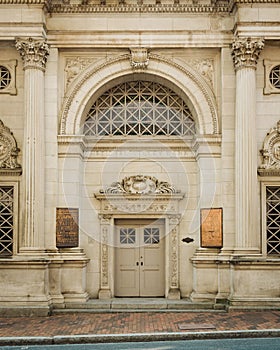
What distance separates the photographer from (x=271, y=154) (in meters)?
17.6

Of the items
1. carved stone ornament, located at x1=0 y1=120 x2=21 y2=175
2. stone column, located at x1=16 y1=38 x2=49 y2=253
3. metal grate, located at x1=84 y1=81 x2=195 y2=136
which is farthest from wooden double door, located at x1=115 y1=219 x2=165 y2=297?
carved stone ornament, located at x1=0 y1=120 x2=21 y2=175

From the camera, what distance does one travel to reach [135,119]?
61.3 ft

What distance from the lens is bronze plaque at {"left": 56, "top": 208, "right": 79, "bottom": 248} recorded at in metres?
17.4

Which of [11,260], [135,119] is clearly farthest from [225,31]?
[11,260]

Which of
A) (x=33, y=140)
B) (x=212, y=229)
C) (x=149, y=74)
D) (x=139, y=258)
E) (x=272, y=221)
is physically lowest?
(x=139, y=258)

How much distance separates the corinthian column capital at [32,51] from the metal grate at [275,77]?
6621mm

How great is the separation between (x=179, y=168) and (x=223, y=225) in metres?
2.29

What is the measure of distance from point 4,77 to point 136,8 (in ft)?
14.3

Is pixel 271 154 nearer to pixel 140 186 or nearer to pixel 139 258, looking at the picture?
pixel 140 186

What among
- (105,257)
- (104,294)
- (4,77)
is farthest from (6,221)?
(4,77)

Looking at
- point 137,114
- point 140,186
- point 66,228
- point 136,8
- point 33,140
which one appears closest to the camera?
point 33,140

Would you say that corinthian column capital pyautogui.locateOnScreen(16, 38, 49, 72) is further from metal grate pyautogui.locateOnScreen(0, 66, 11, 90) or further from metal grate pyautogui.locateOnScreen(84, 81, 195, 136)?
metal grate pyautogui.locateOnScreen(84, 81, 195, 136)

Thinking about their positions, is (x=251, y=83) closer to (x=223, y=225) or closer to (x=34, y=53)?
(x=223, y=225)

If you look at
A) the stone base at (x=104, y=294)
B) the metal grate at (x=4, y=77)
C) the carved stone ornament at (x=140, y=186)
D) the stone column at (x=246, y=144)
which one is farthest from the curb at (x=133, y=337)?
the metal grate at (x=4, y=77)
